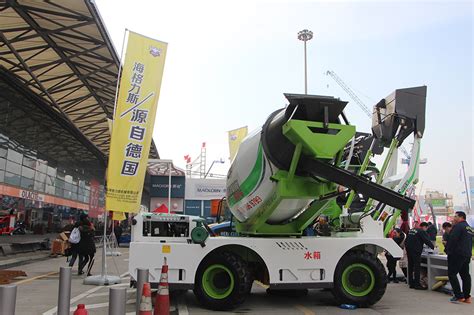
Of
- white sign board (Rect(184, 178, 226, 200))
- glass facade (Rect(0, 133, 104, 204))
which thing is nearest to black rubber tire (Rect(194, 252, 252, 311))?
glass facade (Rect(0, 133, 104, 204))

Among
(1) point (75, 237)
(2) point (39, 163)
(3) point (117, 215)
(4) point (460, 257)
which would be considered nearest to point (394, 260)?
(4) point (460, 257)

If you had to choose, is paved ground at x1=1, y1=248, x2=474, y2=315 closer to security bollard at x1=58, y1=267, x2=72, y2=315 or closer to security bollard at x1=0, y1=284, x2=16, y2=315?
security bollard at x1=58, y1=267, x2=72, y2=315

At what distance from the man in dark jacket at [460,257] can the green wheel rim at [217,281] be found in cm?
450

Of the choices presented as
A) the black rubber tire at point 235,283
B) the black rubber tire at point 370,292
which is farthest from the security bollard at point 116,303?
the black rubber tire at point 370,292

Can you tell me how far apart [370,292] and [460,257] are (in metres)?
2.01

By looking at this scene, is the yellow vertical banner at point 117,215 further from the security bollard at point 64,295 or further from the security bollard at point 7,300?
the security bollard at point 7,300

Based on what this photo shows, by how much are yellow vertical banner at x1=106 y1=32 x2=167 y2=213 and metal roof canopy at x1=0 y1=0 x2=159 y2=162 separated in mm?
3835

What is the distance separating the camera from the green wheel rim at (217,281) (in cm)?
779

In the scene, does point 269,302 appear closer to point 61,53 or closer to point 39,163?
point 61,53

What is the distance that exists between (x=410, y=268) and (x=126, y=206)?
731cm

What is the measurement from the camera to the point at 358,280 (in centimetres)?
821

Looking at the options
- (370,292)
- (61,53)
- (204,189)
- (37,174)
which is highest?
(61,53)

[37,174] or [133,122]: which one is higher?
[133,122]

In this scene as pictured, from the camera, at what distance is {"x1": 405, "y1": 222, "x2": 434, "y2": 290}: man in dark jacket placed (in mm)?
10240
